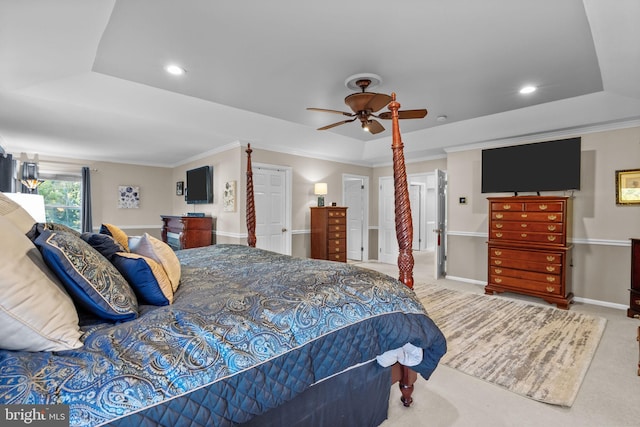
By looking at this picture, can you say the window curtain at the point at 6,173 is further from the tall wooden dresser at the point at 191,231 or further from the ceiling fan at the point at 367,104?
the ceiling fan at the point at 367,104

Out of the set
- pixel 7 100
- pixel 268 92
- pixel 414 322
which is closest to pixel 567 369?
pixel 414 322

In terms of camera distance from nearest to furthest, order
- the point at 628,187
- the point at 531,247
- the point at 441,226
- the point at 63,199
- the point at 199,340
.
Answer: the point at 199,340
the point at 628,187
the point at 531,247
the point at 441,226
the point at 63,199

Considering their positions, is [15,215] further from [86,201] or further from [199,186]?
[86,201]

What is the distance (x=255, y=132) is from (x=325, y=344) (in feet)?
12.5

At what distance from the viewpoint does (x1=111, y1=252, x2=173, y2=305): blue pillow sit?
133cm

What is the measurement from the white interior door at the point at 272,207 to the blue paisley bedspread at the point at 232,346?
323 centimetres

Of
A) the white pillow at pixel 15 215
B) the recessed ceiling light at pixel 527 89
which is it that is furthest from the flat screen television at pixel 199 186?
the recessed ceiling light at pixel 527 89

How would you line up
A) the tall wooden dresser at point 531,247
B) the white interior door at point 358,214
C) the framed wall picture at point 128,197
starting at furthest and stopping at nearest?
the white interior door at point 358,214, the framed wall picture at point 128,197, the tall wooden dresser at point 531,247

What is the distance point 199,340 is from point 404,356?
1.14 meters

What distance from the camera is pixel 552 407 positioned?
6.16ft

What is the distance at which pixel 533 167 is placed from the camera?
4137 millimetres

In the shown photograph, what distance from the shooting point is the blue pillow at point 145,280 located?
1330 millimetres

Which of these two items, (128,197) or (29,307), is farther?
(128,197)

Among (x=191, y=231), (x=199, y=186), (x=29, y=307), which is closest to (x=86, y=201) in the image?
(x=199, y=186)
